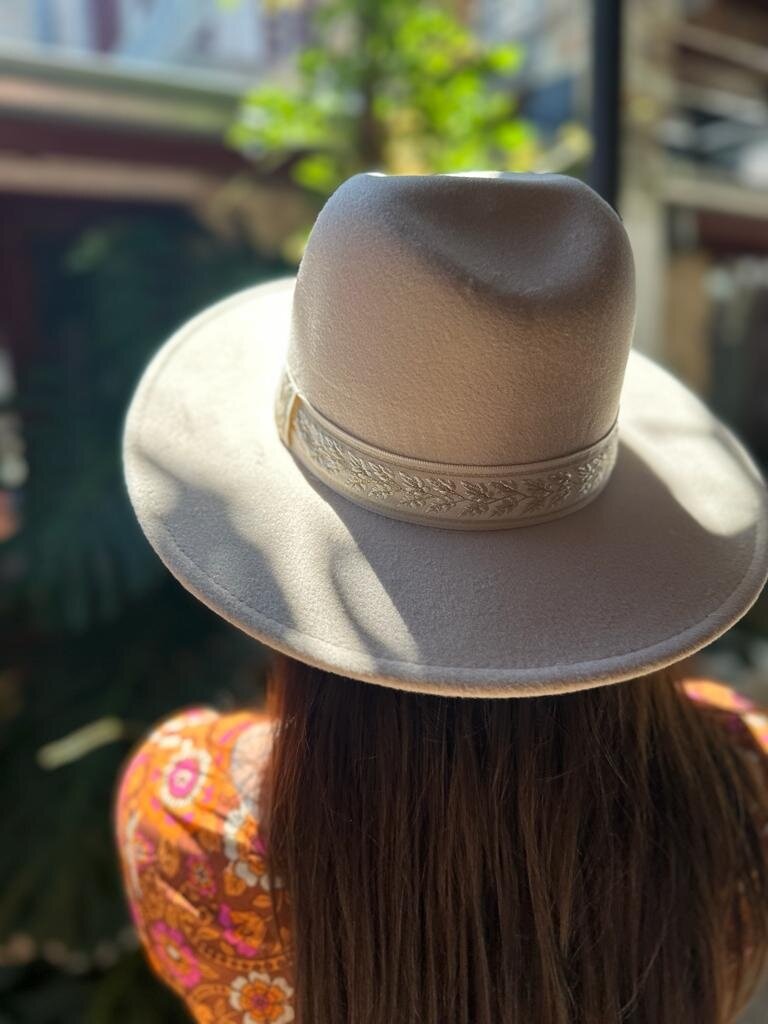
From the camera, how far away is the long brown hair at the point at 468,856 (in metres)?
0.90

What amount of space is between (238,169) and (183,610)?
157 centimetres

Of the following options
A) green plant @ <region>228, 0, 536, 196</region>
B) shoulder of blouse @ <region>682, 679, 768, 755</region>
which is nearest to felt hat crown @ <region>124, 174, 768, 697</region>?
shoulder of blouse @ <region>682, 679, 768, 755</region>

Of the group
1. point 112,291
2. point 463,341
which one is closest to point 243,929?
point 463,341

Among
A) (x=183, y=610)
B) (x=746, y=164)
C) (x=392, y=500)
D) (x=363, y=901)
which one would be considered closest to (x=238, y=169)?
(x=183, y=610)

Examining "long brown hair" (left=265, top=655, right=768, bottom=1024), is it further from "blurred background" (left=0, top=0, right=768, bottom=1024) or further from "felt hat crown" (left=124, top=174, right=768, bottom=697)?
"blurred background" (left=0, top=0, right=768, bottom=1024)

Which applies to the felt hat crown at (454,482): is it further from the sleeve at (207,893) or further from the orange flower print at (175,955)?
the orange flower print at (175,955)

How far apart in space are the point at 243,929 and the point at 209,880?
67 mm

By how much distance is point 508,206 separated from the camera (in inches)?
36.8

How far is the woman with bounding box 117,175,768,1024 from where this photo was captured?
0.88 metres

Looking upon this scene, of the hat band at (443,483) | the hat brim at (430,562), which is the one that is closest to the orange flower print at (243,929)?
the hat brim at (430,562)

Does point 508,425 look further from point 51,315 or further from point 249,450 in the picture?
point 51,315

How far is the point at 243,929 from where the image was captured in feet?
3.22

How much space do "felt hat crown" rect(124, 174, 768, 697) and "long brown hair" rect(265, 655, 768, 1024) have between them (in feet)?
0.30

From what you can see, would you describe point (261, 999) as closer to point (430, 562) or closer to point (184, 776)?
point (184, 776)
